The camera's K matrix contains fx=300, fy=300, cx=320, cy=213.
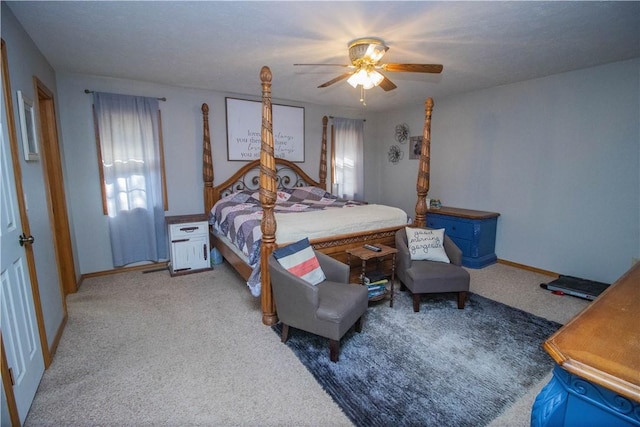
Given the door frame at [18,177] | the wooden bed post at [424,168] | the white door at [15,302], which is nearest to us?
the white door at [15,302]

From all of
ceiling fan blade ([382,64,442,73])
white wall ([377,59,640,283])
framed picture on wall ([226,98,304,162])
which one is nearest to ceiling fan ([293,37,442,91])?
ceiling fan blade ([382,64,442,73])

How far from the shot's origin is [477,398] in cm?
184

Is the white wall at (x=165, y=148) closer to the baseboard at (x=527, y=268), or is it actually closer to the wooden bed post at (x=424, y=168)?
the wooden bed post at (x=424, y=168)

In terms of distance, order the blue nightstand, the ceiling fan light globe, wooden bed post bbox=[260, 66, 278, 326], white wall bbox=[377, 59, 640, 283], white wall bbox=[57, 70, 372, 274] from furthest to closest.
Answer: the blue nightstand → white wall bbox=[57, 70, 372, 274] → white wall bbox=[377, 59, 640, 283] → the ceiling fan light globe → wooden bed post bbox=[260, 66, 278, 326]

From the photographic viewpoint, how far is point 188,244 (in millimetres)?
3916

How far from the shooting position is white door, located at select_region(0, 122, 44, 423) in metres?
1.58

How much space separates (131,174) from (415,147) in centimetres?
449

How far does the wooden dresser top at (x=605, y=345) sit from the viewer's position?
0.76 meters

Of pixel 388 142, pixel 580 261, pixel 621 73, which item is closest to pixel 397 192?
pixel 388 142

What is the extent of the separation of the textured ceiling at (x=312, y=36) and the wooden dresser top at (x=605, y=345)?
1.98m

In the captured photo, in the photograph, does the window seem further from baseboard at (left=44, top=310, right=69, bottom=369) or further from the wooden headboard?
baseboard at (left=44, top=310, right=69, bottom=369)

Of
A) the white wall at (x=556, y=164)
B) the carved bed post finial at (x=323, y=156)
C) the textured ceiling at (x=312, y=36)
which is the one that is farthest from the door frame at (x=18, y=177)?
the white wall at (x=556, y=164)

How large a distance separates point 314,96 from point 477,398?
423 centimetres

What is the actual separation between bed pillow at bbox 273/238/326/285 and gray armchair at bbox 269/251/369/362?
0.20 feet
